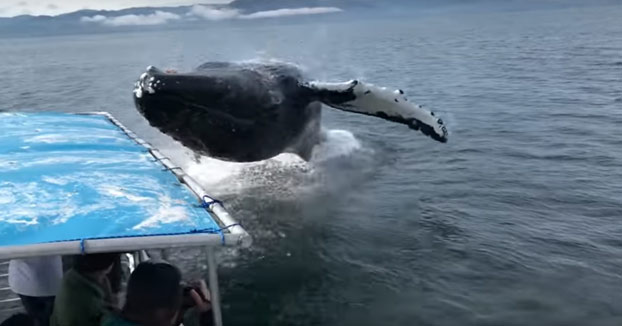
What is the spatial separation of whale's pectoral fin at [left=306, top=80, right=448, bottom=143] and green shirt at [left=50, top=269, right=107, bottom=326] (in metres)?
8.31

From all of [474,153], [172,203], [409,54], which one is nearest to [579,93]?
[474,153]

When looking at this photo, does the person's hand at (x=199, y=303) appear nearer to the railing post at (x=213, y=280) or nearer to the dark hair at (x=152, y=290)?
the railing post at (x=213, y=280)

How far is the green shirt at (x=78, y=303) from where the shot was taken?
543cm

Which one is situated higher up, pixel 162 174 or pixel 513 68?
pixel 162 174

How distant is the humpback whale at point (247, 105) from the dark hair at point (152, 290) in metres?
5.85

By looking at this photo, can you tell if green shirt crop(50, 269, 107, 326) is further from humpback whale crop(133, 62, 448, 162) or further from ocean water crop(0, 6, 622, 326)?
humpback whale crop(133, 62, 448, 162)

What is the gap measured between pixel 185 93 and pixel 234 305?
3483 millimetres

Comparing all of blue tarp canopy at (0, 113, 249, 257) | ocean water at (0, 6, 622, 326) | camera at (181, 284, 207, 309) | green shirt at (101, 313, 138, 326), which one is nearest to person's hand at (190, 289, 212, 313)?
camera at (181, 284, 207, 309)

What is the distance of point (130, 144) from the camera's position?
984 centimetres

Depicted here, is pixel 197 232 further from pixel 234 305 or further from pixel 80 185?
pixel 234 305

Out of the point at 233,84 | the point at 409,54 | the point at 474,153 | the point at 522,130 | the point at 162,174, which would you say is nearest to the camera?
the point at 162,174

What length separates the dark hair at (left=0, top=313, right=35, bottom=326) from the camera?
664 centimetres

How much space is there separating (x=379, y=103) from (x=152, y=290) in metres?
9.11

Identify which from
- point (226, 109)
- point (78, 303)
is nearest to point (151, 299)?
point (78, 303)
